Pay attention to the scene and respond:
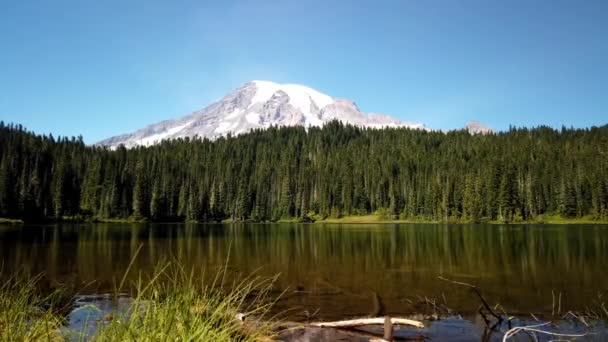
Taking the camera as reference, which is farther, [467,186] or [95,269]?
[467,186]

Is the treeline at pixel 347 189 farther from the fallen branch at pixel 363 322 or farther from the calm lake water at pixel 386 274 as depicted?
the fallen branch at pixel 363 322

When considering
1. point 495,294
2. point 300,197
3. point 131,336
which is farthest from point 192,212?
point 131,336

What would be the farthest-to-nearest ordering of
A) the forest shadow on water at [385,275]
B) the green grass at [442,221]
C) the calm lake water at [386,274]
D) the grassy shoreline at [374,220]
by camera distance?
the green grass at [442,221] < the grassy shoreline at [374,220] < the calm lake water at [386,274] < the forest shadow on water at [385,275]

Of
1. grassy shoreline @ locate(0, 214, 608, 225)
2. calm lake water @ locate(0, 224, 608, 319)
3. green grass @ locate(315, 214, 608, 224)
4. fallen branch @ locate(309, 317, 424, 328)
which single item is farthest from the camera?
green grass @ locate(315, 214, 608, 224)

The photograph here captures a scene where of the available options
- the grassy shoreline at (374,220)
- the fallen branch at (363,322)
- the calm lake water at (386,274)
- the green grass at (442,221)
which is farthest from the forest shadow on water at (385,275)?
the green grass at (442,221)

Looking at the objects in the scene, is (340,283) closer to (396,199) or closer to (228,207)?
(396,199)

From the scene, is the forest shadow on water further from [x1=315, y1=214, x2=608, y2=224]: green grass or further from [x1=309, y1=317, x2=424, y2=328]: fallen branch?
[x1=315, y1=214, x2=608, y2=224]: green grass

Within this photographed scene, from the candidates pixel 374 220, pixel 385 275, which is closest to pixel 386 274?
pixel 385 275

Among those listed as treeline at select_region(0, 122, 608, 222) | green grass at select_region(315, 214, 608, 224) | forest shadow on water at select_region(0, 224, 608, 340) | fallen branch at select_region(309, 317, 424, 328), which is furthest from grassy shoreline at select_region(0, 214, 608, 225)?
fallen branch at select_region(309, 317, 424, 328)

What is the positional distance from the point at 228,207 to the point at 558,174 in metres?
132

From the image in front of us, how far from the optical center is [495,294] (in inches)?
856

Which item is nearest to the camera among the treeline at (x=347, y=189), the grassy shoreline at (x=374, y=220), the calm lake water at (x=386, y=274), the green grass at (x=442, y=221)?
the calm lake water at (x=386, y=274)

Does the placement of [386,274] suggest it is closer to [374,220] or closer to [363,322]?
[363,322]

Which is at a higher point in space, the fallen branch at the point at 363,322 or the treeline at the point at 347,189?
the treeline at the point at 347,189
